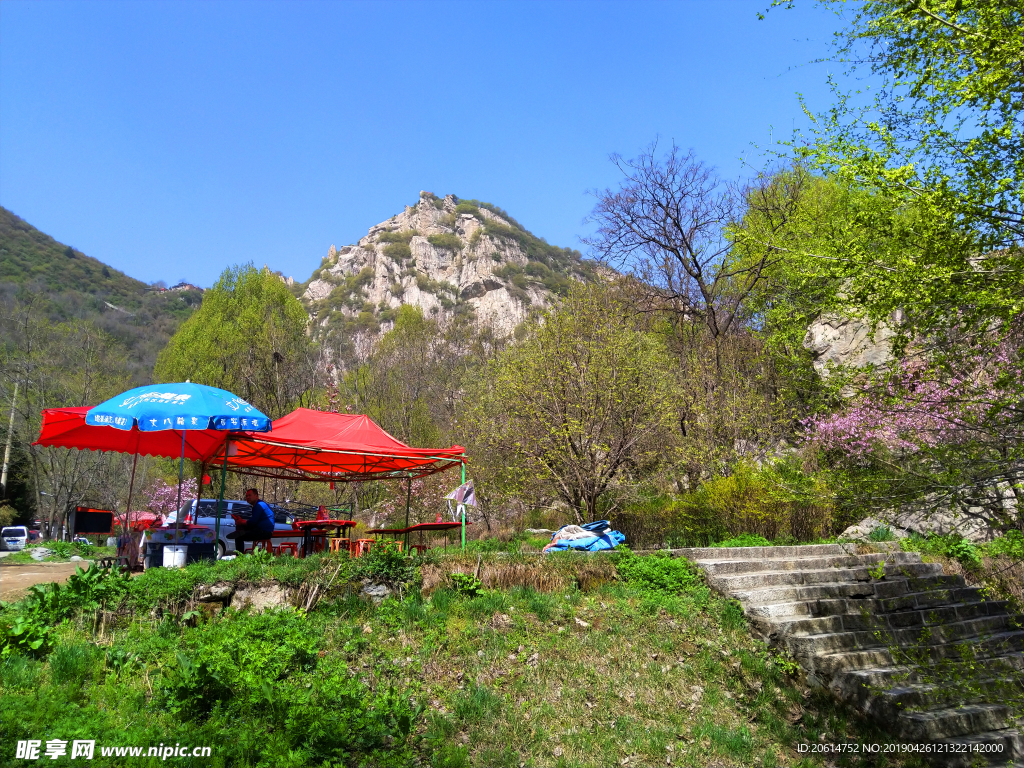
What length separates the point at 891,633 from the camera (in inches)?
299

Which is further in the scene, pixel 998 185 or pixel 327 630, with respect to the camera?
pixel 327 630

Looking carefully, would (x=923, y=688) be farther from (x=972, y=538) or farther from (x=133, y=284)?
(x=133, y=284)

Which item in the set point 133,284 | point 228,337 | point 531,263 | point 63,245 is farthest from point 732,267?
point 531,263

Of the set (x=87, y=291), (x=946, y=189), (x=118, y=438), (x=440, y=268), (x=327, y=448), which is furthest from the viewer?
(x=440, y=268)

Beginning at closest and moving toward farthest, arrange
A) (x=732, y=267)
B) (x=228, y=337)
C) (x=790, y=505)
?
(x=790, y=505) < (x=732, y=267) < (x=228, y=337)

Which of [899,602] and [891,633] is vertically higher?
[899,602]

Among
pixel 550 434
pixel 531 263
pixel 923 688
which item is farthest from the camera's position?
pixel 531 263

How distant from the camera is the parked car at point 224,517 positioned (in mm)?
11253

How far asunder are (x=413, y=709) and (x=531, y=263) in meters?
110

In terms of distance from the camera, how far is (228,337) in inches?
983

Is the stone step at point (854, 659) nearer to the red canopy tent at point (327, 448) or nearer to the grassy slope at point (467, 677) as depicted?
the grassy slope at point (467, 677)

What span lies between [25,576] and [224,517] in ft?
11.6

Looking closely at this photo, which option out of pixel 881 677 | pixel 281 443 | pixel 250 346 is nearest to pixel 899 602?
pixel 881 677

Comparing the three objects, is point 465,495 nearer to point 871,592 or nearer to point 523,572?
point 523,572
